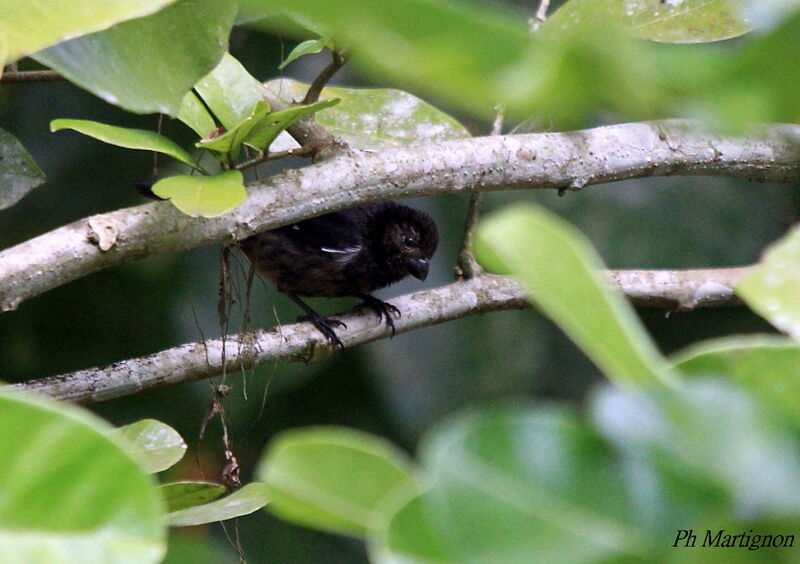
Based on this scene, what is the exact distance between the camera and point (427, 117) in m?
2.09

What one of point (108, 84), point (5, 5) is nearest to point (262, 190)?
point (108, 84)

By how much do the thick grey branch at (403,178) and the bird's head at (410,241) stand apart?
4.53 feet

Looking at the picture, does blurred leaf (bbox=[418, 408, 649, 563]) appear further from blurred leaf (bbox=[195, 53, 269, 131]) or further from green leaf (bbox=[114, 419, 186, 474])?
blurred leaf (bbox=[195, 53, 269, 131])

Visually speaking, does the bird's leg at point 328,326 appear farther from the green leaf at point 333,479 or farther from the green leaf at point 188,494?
the green leaf at point 333,479

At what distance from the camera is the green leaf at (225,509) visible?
79 centimetres

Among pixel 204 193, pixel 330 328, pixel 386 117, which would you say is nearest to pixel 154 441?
pixel 204 193

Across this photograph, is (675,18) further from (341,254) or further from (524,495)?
(341,254)

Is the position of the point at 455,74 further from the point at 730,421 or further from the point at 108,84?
the point at 108,84

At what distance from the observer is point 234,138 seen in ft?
4.85

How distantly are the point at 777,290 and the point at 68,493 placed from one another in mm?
494

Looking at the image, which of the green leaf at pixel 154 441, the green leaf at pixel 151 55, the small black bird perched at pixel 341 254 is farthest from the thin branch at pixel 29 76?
the small black bird perched at pixel 341 254

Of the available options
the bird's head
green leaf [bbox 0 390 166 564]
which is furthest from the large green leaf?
the bird's head

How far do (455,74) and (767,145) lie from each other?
5.97 ft

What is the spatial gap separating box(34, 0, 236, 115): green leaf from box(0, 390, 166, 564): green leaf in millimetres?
616
